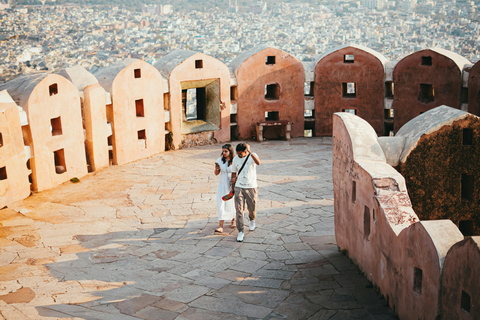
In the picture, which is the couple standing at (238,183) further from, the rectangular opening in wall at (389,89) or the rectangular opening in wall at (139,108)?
the rectangular opening in wall at (389,89)

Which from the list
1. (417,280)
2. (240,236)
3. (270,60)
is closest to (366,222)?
(417,280)

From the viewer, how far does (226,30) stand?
43719 mm

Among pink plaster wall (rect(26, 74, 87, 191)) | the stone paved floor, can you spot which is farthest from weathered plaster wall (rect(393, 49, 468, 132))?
pink plaster wall (rect(26, 74, 87, 191))

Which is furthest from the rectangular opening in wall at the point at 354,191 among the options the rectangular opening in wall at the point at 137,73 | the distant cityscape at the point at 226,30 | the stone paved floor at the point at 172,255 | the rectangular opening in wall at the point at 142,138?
the distant cityscape at the point at 226,30

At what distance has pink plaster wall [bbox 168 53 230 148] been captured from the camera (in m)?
16.1

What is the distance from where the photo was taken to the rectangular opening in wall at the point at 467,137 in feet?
24.6

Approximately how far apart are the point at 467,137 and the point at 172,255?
183 inches

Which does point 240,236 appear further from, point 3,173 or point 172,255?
point 3,173

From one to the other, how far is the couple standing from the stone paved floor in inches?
15.4

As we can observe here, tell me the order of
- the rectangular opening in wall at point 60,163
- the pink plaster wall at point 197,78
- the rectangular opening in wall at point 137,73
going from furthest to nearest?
the pink plaster wall at point 197,78 → the rectangular opening in wall at point 137,73 → the rectangular opening in wall at point 60,163

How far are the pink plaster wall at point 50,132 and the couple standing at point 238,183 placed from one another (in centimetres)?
508

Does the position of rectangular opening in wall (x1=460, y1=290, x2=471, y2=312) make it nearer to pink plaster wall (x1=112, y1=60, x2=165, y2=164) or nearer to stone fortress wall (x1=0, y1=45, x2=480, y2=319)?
stone fortress wall (x1=0, y1=45, x2=480, y2=319)

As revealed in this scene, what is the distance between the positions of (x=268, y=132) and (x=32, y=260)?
34.7 feet

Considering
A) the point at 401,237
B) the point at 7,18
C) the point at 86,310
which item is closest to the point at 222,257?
the point at 86,310
